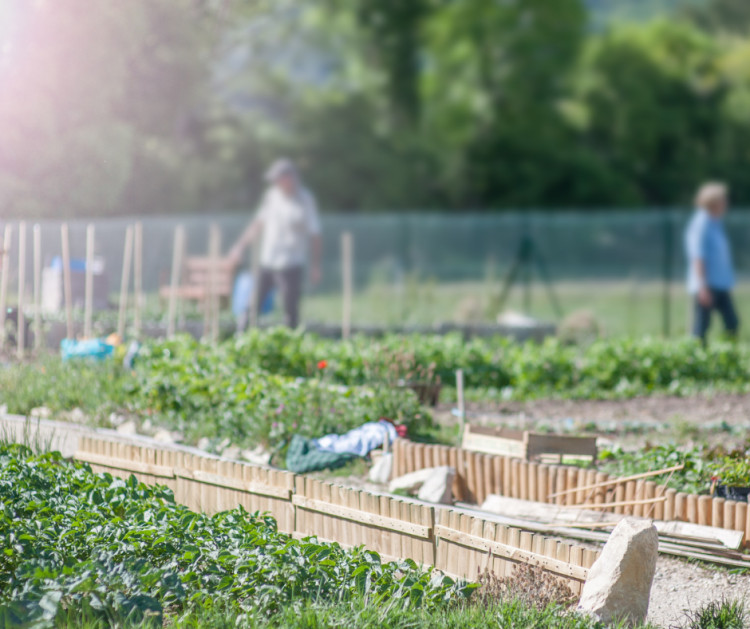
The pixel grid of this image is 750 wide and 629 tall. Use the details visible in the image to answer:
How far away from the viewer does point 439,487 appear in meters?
5.42

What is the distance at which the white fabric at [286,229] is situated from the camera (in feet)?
35.2

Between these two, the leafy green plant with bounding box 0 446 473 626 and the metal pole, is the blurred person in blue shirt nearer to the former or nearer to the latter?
the metal pole

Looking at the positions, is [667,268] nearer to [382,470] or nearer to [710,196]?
[710,196]

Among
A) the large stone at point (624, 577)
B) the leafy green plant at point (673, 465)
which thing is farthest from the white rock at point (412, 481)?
the large stone at point (624, 577)

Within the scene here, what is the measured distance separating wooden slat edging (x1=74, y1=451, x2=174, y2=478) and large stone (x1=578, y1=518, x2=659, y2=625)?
2498 millimetres

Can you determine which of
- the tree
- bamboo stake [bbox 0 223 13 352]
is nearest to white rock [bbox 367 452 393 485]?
bamboo stake [bbox 0 223 13 352]

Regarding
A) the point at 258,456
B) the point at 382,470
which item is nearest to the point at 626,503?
the point at 382,470

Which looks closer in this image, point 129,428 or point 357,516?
point 357,516

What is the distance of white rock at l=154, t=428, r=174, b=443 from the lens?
6516mm

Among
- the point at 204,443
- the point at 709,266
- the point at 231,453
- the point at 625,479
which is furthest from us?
the point at 709,266

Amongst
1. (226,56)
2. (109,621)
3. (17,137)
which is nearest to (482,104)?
(226,56)

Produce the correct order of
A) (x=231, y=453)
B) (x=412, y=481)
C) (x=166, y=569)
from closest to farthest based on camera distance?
(x=166, y=569)
(x=412, y=481)
(x=231, y=453)

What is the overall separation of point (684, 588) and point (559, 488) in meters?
1.08

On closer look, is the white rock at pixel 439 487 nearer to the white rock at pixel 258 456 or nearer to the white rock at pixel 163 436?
the white rock at pixel 258 456
